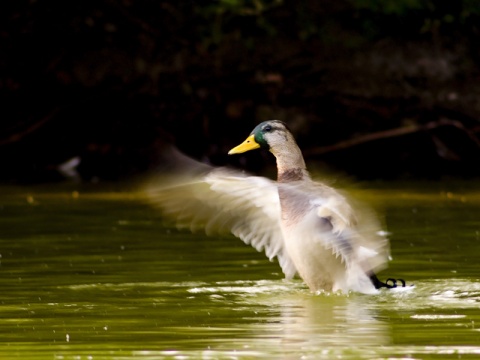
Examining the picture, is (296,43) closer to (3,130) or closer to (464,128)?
(464,128)

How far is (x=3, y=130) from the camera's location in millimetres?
20281

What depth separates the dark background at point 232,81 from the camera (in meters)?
19.7

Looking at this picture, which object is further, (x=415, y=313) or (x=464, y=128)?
(x=464, y=128)

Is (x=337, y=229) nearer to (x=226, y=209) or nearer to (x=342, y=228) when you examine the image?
(x=342, y=228)

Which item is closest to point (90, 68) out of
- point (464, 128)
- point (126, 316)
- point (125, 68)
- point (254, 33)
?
point (125, 68)

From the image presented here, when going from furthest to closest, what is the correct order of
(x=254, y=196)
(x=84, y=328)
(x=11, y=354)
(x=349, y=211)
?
(x=254, y=196) → (x=349, y=211) → (x=84, y=328) → (x=11, y=354)

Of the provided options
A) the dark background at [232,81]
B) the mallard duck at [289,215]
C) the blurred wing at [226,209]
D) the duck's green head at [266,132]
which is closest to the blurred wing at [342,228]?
the mallard duck at [289,215]

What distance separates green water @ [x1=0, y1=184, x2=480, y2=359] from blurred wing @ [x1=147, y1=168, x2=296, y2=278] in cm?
30

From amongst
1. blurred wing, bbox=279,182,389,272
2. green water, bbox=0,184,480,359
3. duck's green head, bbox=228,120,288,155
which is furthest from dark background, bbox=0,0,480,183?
blurred wing, bbox=279,182,389,272

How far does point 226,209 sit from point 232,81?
1133cm


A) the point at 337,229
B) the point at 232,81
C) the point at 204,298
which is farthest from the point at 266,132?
the point at 232,81

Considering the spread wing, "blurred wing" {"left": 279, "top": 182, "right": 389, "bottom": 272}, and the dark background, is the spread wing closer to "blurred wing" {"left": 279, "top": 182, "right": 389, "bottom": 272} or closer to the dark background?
"blurred wing" {"left": 279, "top": 182, "right": 389, "bottom": 272}

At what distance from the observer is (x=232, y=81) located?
2052cm

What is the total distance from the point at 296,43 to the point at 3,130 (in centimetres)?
418
